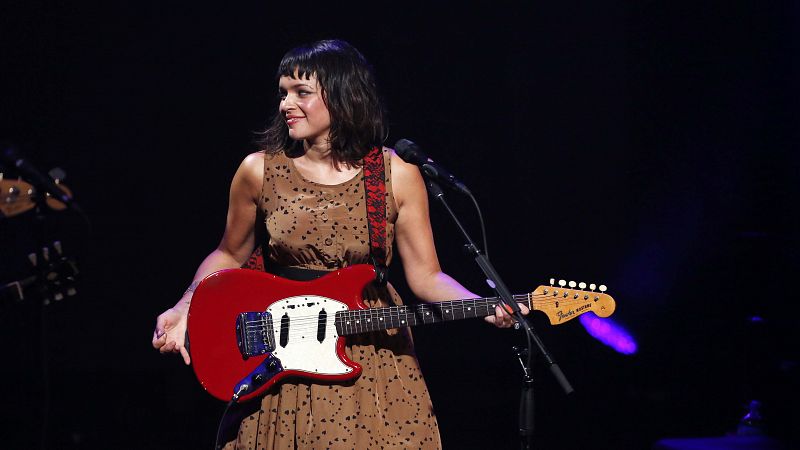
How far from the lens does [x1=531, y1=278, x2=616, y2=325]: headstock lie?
280 centimetres

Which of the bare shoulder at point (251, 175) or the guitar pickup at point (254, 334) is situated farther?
the bare shoulder at point (251, 175)

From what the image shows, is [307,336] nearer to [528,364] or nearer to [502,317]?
[502,317]

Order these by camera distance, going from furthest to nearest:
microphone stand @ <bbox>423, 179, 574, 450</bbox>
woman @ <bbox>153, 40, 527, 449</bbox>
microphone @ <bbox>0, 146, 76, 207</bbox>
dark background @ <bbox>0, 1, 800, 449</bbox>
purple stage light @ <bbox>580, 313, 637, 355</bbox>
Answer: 1. purple stage light @ <bbox>580, 313, 637, 355</bbox>
2. dark background @ <bbox>0, 1, 800, 449</bbox>
3. woman @ <bbox>153, 40, 527, 449</bbox>
4. microphone @ <bbox>0, 146, 76, 207</bbox>
5. microphone stand @ <bbox>423, 179, 574, 450</bbox>

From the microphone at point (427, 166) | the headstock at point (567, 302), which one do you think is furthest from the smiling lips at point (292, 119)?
the headstock at point (567, 302)

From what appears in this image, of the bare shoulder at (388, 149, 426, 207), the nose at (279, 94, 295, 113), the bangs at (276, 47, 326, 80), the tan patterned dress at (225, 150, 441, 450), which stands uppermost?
the bangs at (276, 47, 326, 80)

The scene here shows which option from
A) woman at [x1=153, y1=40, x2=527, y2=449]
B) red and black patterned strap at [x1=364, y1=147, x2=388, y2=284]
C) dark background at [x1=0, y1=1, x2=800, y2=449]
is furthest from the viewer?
dark background at [x1=0, y1=1, x2=800, y2=449]

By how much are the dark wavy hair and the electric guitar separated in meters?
0.54

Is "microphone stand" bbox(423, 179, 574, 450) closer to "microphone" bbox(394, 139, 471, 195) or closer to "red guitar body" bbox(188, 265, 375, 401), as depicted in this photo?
"microphone" bbox(394, 139, 471, 195)

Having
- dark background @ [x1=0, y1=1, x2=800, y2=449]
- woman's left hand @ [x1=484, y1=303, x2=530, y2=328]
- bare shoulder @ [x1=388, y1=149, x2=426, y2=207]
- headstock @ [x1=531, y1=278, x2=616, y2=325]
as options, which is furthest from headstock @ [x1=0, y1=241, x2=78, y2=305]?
dark background @ [x1=0, y1=1, x2=800, y2=449]

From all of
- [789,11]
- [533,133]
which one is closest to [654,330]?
[533,133]

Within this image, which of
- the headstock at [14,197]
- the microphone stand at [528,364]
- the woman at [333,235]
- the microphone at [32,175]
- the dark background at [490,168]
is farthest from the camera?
the dark background at [490,168]

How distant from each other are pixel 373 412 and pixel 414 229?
71 centimetres

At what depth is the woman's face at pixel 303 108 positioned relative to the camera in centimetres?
296

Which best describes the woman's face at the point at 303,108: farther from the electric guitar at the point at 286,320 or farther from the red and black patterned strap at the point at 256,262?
the electric guitar at the point at 286,320
